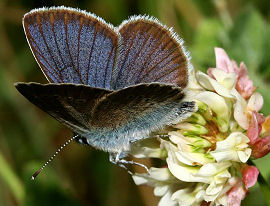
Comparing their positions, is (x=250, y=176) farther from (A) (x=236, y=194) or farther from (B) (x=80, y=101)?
(B) (x=80, y=101)

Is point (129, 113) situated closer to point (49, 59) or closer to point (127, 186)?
point (49, 59)

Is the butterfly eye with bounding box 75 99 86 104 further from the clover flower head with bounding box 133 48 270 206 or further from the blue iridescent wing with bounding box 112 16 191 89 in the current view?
the clover flower head with bounding box 133 48 270 206

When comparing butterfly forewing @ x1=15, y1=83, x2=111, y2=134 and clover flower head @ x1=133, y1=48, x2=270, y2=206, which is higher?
butterfly forewing @ x1=15, y1=83, x2=111, y2=134

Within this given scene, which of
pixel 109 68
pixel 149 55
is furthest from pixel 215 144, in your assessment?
pixel 109 68

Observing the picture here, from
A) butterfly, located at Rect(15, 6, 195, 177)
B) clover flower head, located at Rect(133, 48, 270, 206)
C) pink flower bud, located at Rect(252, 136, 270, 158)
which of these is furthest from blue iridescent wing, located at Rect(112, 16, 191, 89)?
pink flower bud, located at Rect(252, 136, 270, 158)

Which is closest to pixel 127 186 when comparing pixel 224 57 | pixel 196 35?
pixel 196 35

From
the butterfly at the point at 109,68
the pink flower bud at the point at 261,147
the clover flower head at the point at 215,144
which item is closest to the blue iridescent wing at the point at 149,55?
the butterfly at the point at 109,68
